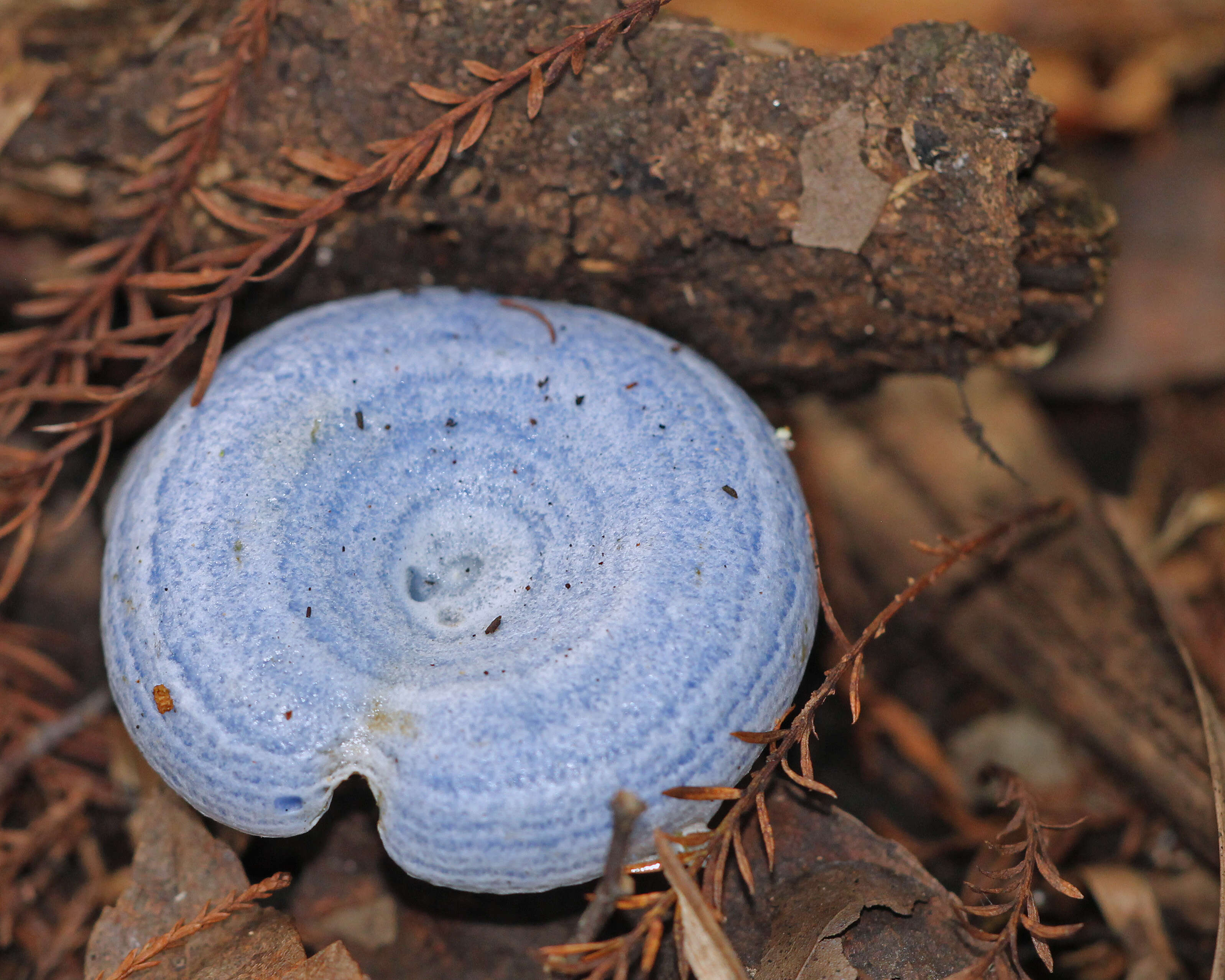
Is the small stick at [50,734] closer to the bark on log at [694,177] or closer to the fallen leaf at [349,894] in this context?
the fallen leaf at [349,894]

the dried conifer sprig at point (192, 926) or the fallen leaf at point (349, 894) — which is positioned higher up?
the dried conifer sprig at point (192, 926)

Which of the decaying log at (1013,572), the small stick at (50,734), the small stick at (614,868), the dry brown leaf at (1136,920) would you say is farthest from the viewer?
the decaying log at (1013,572)

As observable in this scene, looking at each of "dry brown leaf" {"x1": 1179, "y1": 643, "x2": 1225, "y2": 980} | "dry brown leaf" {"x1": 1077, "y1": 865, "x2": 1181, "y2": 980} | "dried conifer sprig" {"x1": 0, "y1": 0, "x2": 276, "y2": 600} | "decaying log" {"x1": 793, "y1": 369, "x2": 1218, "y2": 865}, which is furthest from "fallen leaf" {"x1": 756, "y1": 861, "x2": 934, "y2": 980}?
"dried conifer sprig" {"x1": 0, "y1": 0, "x2": 276, "y2": 600}

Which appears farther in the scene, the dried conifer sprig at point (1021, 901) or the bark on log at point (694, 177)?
the bark on log at point (694, 177)

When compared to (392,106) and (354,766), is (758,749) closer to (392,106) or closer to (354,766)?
(354,766)

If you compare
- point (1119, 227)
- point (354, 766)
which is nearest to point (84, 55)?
point (354, 766)

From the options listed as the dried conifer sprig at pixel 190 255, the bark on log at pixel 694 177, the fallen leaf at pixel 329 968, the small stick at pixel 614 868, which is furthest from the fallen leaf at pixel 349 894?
the bark on log at pixel 694 177
